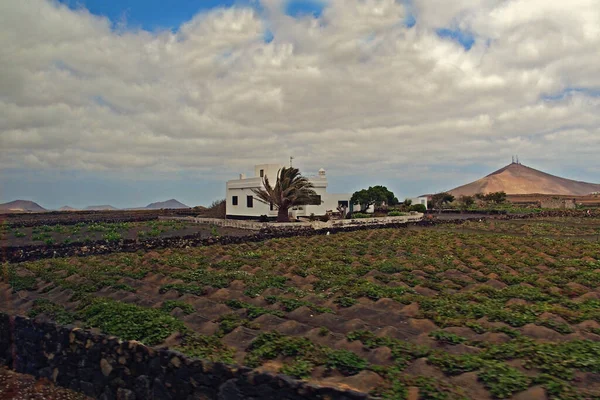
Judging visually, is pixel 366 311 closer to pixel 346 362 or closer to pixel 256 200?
pixel 346 362

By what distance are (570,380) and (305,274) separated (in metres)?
7.77

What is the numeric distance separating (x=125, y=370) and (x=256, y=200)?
110ft

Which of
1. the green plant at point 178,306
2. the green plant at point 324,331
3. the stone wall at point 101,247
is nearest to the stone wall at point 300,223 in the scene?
the stone wall at point 101,247

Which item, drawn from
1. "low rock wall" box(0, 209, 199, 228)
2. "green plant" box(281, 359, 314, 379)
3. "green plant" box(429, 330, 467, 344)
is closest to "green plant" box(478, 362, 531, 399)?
"green plant" box(429, 330, 467, 344)

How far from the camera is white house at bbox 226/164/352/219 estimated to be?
1582 inches

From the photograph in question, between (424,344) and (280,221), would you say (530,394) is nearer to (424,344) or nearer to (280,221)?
(424,344)

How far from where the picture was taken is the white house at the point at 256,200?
1582 inches

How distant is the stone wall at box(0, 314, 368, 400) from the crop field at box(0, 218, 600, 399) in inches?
13.7

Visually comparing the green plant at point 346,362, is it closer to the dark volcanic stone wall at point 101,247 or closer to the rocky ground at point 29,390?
the rocky ground at point 29,390

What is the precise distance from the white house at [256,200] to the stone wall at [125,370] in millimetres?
30570

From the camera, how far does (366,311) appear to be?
8.80m

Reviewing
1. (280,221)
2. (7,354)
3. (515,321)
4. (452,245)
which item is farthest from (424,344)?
(280,221)

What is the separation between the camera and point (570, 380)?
526 cm

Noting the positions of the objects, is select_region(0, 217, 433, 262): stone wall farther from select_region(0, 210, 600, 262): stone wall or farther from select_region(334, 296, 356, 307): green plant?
select_region(334, 296, 356, 307): green plant
